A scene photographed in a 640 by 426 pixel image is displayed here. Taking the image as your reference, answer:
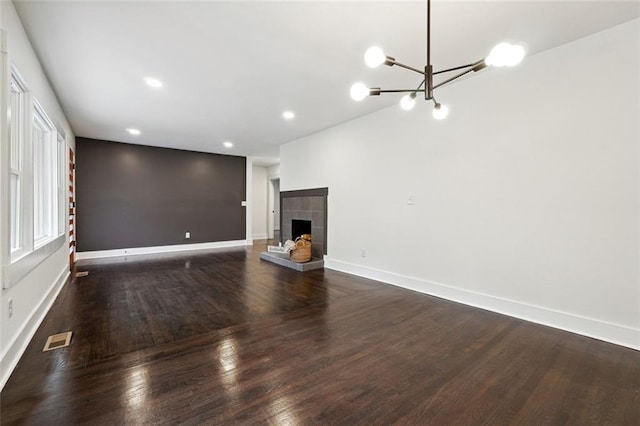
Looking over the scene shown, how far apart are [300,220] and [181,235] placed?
3.37 meters

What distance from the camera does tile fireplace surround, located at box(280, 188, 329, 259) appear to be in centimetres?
534

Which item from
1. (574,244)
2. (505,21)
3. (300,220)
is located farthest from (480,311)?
(300,220)

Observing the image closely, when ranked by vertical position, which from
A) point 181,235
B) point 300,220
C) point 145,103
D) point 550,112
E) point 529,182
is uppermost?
point 145,103

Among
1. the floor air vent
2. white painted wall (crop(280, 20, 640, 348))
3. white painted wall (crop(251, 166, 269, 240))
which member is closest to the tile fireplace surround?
white painted wall (crop(280, 20, 640, 348))

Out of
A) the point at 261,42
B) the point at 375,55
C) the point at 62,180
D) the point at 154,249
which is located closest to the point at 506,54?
the point at 375,55

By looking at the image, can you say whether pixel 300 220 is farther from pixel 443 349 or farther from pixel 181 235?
pixel 443 349

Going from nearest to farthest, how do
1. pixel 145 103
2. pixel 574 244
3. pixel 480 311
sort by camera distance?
pixel 574 244
pixel 480 311
pixel 145 103

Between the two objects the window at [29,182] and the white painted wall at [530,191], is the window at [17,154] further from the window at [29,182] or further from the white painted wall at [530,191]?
the white painted wall at [530,191]

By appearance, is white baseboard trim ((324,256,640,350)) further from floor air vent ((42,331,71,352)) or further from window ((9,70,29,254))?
window ((9,70,29,254))

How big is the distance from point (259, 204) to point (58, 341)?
7.36m

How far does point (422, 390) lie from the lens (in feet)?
5.64

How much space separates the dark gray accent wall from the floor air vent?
15.2ft

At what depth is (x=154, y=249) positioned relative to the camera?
683 centimetres

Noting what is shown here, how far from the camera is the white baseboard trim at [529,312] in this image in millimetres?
2312
